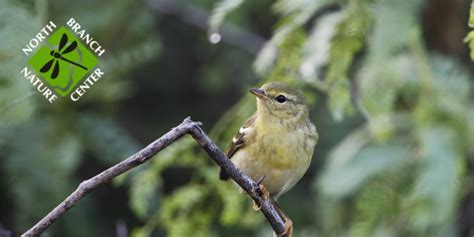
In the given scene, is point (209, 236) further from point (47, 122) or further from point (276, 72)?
point (47, 122)

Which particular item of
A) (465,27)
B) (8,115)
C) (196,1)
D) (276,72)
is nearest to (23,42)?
(8,115)

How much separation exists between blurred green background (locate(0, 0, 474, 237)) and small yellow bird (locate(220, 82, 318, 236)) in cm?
15

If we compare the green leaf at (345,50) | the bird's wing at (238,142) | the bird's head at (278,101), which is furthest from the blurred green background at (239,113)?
the bird's wing at (238,142)

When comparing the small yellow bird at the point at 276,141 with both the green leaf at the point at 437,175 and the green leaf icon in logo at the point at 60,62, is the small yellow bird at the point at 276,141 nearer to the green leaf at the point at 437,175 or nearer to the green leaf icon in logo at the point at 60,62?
the green leaf at the point at 437,175

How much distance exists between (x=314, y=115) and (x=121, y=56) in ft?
5.24

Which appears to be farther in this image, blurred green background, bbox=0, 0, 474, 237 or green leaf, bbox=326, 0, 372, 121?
blurred green background, bbox=0, 0, 474, 237

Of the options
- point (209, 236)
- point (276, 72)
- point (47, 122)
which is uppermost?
point (47, 122)

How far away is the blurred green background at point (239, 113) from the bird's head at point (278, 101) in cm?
12

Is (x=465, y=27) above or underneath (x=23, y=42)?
underneath

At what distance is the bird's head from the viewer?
406 cm

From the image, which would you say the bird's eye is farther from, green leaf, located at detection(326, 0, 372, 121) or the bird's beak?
green leaf, located at detection(326, 0, 372, 121)

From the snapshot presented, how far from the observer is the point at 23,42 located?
3.29 meters

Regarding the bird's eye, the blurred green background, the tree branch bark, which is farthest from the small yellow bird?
the tree branch bark

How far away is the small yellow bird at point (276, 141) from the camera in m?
3.86
